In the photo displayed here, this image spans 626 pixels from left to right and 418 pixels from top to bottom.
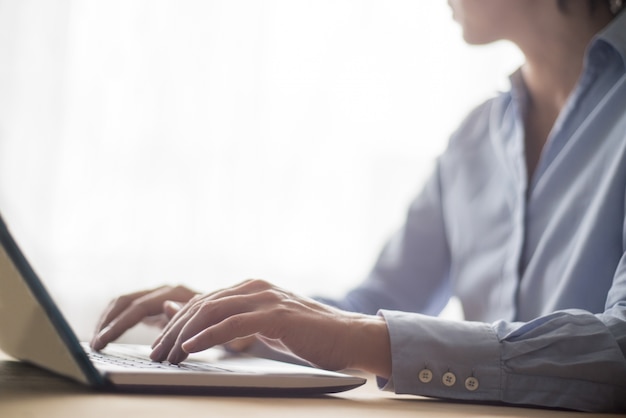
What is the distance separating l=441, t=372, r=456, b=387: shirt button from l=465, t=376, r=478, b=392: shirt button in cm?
1

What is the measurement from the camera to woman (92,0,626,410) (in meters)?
0.73

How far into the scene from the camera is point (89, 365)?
57 cm

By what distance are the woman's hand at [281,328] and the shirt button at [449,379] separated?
49mm

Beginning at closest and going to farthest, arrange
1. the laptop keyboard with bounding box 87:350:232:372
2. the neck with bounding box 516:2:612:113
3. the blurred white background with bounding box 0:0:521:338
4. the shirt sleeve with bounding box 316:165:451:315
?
the laptop keyboard with bounding box 87:350:232:372 < the neck with bounding box 516:2:612:113 < the shirt sleeve with bounding box 316:165:451:315 < the blurred white background with bounding box 0:0:521:338

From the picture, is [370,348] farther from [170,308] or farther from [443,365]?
[170,308]

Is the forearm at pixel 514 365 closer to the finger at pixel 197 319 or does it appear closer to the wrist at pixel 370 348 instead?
the wrist at pixel 370 348

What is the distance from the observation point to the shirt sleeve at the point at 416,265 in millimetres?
1343

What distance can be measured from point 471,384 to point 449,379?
2 centimetres

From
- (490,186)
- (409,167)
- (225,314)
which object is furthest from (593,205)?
(409,167)

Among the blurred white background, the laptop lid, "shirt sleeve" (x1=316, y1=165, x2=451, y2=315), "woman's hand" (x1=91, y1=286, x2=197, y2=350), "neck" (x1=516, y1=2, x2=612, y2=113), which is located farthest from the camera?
the blurred white background

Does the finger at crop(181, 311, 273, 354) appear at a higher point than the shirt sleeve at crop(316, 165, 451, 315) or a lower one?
higher

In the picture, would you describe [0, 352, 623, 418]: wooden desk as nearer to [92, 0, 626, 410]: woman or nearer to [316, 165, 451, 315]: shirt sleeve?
[92, 0, 626, 410]: woman

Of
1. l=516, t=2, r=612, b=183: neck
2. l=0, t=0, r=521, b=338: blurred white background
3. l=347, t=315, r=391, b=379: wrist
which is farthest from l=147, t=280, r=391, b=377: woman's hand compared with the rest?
l=0, t=0, r=521, b=338: blurred white background

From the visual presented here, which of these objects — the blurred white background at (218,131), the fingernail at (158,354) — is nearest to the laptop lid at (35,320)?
the fingernail at (158,354)
